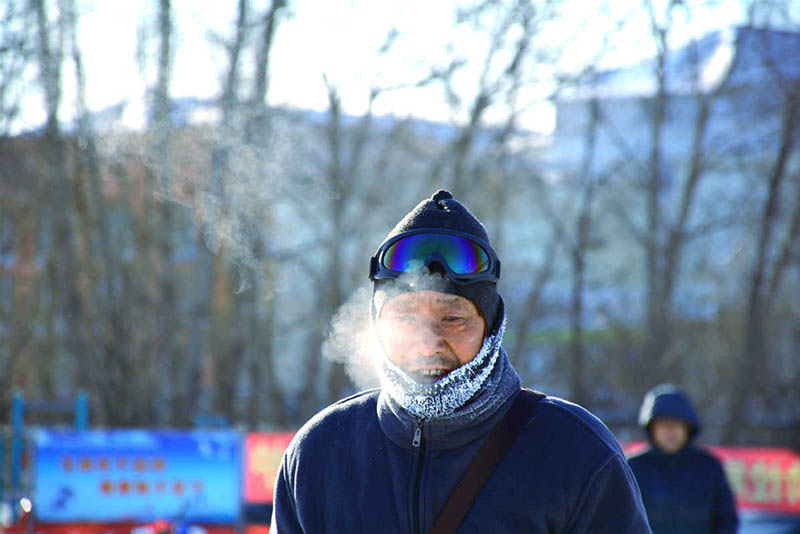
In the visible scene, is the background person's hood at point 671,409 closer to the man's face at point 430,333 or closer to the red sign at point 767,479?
the man's face at point 430,333

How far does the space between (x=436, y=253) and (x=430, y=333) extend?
17cm

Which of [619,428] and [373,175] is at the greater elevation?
[373,175]

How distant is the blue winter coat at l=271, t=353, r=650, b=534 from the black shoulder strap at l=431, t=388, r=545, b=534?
0.01 m

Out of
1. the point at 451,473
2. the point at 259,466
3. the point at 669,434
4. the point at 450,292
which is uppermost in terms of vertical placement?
the point at 450,292

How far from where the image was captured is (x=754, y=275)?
20.6 meters

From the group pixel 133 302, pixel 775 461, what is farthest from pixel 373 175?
pixel 775 461

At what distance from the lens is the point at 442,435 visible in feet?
6.90

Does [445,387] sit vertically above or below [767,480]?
above

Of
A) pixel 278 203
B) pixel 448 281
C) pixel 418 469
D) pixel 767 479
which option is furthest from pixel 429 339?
pixel 278 203

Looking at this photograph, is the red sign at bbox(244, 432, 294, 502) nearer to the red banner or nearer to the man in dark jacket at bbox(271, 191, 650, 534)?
the red banner

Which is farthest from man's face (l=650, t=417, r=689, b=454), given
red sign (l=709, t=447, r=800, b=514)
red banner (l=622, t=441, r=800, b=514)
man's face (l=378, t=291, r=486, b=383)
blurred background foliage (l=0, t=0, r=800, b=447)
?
blurred background foliage (l=0, t=0, r=800, b=447)

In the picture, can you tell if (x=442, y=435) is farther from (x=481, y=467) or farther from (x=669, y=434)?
(x=669, y=434)

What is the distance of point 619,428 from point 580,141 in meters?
29.2

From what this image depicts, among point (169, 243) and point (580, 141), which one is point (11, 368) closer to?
point (169, 243)
